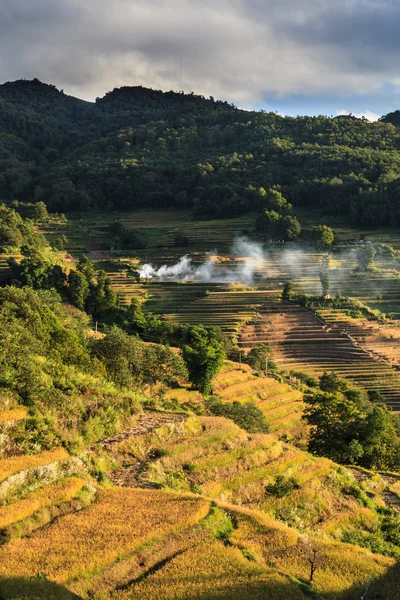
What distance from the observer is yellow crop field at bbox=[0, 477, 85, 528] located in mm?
9828

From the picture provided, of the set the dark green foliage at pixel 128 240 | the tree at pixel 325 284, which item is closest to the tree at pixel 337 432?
the tree at pixel 325 284

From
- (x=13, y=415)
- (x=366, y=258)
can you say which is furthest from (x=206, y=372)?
(x=366, y=258)

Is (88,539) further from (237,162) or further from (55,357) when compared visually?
(237,162)

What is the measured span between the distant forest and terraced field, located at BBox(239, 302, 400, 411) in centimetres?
3269

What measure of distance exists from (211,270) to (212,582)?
51813 mm

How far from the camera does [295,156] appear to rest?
96.6m

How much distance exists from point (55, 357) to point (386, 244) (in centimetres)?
5308

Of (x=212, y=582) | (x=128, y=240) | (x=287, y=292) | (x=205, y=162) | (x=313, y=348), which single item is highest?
(x=205, y=162)

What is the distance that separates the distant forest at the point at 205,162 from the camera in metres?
82.3

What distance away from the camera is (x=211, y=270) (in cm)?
5897

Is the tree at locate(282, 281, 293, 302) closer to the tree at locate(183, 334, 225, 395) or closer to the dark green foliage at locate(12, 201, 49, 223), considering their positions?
the tree at locate(183, 334, 225, 395)

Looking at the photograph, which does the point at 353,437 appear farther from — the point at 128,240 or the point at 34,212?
the point at 34,212

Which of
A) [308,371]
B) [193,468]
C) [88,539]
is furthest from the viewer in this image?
[308,371]

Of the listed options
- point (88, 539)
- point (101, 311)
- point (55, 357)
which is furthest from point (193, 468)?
point (101, 311)
